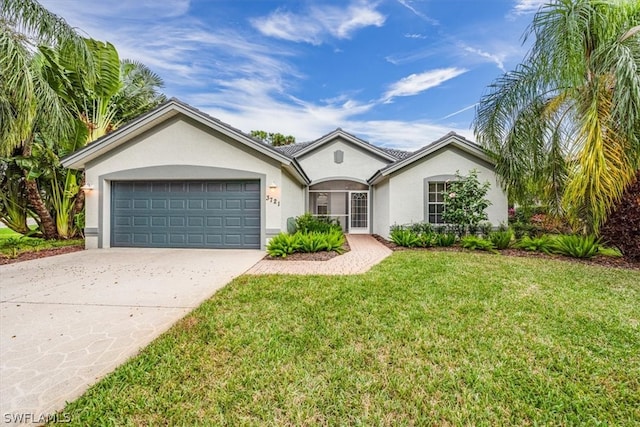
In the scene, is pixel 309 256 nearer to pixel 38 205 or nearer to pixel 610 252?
pixel 610 252

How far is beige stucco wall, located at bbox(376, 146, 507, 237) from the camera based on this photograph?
12.2 m

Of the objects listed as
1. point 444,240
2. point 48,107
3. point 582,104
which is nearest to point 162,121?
point 48,107

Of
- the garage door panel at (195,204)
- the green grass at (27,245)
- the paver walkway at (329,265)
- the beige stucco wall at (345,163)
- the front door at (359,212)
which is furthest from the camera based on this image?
the front door at (359,212)

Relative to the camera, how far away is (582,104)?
8656 mm

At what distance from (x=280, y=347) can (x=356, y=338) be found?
1.03 metres

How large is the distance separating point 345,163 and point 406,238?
7.19 metres

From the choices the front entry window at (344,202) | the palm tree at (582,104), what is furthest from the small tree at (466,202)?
the front entry window at (344,202)

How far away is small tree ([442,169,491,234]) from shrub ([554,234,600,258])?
8.07ft

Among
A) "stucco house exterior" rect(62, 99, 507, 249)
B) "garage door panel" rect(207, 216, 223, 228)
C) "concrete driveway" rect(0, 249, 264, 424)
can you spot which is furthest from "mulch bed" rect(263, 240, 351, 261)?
"garage door panel" rect(207, 216, 223, 228)

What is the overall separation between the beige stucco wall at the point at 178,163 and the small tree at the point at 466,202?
6.73m

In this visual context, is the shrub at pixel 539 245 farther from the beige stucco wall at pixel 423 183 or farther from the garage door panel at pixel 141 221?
the garage door panel at pixel 141 221

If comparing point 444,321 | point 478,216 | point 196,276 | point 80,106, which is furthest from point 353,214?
point 80,106
